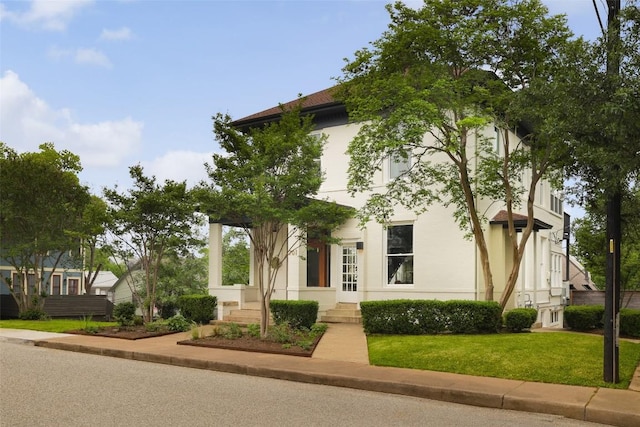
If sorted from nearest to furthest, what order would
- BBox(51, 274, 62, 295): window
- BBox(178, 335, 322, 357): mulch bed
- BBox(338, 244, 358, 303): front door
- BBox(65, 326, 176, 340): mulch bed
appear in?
BBox(178, 335, 322, 357): mulch bed, BBox(65, 326, 176, 340): mulch bed, BBox(338, 244, 358, 303): front door, BBox(51, 274, 62, 295): window

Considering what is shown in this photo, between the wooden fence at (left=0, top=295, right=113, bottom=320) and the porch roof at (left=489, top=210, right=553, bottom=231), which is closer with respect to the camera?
the porch roof at (left=489, top=210, right=553, bottom=231)

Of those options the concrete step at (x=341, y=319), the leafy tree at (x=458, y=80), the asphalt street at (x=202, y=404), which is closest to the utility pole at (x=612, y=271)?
the asphalt street at (x=202, y=404)

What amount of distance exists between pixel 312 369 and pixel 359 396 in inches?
78.3

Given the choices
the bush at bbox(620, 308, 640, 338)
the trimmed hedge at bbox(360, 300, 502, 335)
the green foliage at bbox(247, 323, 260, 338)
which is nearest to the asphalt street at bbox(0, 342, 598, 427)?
the green foliage at bbox(247, 323, 260, 338)

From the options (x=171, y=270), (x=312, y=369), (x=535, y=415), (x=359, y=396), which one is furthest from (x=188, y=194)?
(x=171, y=270)

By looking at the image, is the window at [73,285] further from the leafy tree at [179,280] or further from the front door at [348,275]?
the front door at [348,275]

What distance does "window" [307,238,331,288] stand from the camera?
22906 millimetres

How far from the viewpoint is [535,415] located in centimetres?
884

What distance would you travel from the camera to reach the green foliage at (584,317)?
19.0 metres

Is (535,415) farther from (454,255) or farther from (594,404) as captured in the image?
(454,255)

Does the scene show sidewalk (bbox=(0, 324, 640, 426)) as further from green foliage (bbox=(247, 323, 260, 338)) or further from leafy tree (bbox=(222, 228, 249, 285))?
leafy tree (bbox=(222, 228, 249, 285))

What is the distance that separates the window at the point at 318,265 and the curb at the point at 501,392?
10.3 meters

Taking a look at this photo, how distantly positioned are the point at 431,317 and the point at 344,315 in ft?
15.9

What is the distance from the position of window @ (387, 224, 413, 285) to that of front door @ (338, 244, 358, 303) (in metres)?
1.25
